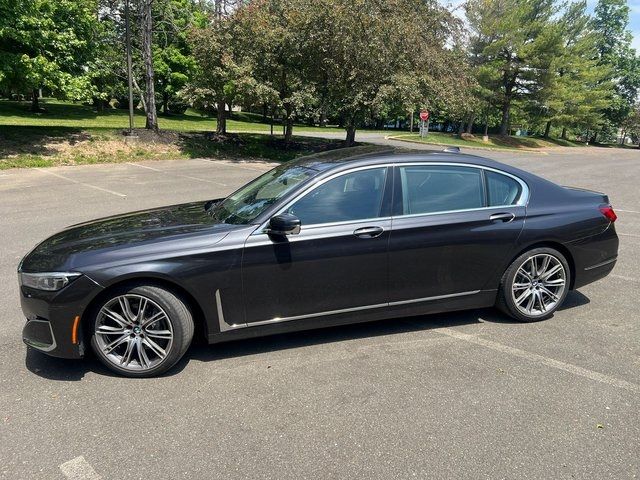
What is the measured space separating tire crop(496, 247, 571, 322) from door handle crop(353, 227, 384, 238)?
4.27 feet

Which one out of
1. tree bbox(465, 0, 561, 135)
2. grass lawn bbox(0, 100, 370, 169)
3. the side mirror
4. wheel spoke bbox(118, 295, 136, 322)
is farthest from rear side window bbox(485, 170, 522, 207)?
tree bbox(465, 0, 561, 135)

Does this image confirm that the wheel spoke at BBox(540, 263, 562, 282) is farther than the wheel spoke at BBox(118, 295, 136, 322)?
Yes

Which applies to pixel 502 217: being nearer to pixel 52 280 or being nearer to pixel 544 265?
pixel 544 265

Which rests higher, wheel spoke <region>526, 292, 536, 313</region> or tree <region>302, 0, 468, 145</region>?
tree <region>302, 0, 468, 145</region>

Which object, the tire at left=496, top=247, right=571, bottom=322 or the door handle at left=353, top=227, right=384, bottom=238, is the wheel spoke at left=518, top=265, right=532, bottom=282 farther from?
the door handle at left=353, top=227, right=384, bottom=238

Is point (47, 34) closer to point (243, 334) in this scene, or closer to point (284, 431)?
point (243, 334)

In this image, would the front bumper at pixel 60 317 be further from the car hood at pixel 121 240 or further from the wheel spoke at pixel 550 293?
the wheel spoke at pixel 550 293

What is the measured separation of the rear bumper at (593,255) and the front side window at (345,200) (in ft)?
6.29

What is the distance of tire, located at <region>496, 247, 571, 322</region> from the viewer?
4.27 m

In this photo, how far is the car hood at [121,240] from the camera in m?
3.31

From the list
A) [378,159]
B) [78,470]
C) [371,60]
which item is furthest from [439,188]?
[371,60]

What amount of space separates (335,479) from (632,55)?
79032 mm

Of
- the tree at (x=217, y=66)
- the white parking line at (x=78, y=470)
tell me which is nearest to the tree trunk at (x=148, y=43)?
the tree at (x=217, y=66)

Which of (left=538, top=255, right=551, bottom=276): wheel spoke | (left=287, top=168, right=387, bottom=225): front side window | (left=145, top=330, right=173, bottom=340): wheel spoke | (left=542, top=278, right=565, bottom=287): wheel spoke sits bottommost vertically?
(left=145, top=330, right=173, bottom=340): wheel spoke
